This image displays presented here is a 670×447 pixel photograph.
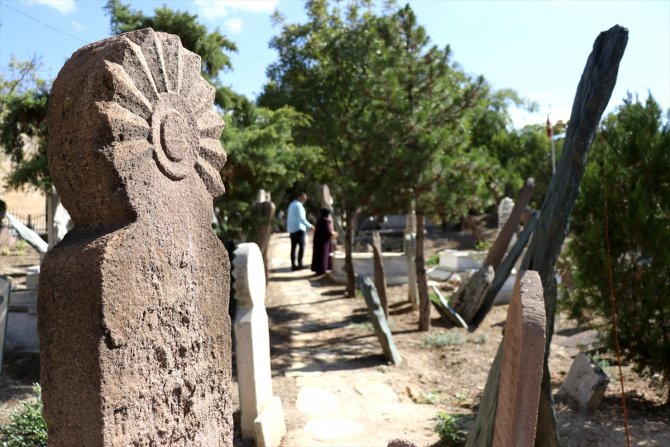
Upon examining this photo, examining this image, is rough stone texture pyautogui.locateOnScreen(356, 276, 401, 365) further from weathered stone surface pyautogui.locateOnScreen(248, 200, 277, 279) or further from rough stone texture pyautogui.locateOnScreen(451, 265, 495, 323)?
rough stone texture pyautogui.locateOnScreen(451, 265, 495, 323)

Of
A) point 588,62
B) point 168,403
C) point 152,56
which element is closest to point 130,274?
point 168,403

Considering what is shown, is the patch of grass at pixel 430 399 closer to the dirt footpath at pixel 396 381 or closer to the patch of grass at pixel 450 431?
the dirt footpath at pixel 396 381

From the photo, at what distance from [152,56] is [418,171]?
19.9 feet

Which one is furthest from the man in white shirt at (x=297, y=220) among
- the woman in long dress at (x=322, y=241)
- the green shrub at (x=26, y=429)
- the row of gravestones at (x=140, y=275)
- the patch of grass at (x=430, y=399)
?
the row of gravestones at (x=140, y=275)

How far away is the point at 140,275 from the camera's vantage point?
91.4 inches

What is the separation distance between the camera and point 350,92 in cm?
1046

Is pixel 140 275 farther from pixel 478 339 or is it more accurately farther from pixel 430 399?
pixel 478 339

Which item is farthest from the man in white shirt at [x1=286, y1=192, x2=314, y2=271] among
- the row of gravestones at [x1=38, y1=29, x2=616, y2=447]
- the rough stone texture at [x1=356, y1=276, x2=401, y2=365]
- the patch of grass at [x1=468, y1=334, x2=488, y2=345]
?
the row of gravestones at [x1=38, y1=29, x2=616, y2=447]

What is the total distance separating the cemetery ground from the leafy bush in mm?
522

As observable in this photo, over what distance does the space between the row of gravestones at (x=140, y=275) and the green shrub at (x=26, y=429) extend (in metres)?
1.94

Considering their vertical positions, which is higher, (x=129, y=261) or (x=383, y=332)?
(x=129, y=261)

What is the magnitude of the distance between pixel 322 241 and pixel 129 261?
1112 cm

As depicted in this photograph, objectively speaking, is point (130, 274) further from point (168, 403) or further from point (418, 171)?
point (418, 171)

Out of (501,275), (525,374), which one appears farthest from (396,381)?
(525,374)
